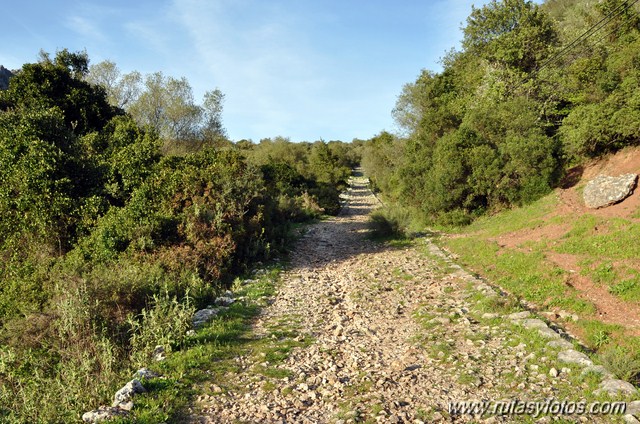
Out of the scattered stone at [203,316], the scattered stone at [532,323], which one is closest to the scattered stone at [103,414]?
the scattered stone at [203,316]

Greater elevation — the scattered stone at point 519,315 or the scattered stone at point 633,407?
the scattered stone at point 519,315

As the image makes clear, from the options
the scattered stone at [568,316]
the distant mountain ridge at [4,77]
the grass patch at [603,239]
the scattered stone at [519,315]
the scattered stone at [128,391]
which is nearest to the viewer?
the scattered stone at [128,391]

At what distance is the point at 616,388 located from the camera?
544cm

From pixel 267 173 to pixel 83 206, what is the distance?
61.7 ft

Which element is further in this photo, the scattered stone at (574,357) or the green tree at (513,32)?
the green tree at (513,32)

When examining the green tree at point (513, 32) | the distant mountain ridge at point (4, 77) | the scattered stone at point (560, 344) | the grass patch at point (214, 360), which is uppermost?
the distant mountain ridge at point (4, 77)

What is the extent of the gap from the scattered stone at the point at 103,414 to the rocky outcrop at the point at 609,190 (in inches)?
630

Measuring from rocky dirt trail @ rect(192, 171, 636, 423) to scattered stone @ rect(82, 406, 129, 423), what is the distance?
964mm

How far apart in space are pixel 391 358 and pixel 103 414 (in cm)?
473

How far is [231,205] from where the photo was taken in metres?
14.2

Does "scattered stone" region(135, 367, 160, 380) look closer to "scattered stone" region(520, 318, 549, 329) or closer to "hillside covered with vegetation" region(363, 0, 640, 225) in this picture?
"scattered stone" region(520, 318, 549, 329)

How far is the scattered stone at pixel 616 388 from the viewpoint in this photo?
534 cm

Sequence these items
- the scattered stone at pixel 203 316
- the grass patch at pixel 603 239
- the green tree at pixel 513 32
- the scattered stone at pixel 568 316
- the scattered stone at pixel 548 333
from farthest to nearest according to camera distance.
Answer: the green tree at pixel 513 32
the grass patch at pixel 603 239
the scattered stone at pixel 203 316
the scattered stone at pixel 568 316
the scattered stone at pixel 548 333

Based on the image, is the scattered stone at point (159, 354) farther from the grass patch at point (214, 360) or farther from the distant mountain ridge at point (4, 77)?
the distant mountain ridge at point (4, 77)
